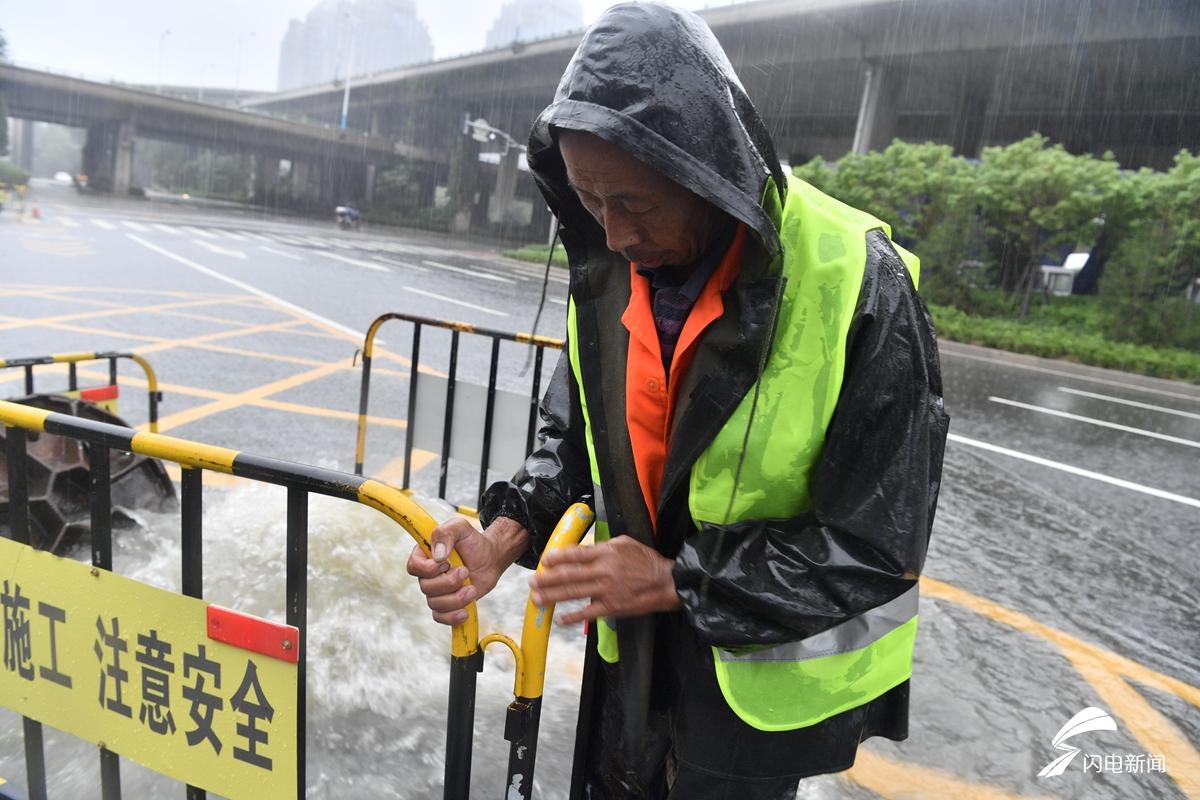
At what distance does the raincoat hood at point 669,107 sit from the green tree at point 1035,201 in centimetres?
1873

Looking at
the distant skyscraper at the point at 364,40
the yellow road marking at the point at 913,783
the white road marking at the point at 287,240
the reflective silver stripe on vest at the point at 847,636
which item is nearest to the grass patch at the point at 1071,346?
the yellow road marking at the point at 913,783

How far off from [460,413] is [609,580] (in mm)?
3388

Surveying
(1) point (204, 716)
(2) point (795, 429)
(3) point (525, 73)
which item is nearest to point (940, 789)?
(2) point (795, 429)

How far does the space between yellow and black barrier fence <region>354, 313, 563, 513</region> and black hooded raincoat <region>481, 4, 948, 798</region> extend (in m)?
2.95

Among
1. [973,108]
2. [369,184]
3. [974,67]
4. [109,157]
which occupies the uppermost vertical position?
[974,67]

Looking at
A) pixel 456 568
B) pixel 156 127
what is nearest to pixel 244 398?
pixel 456 568

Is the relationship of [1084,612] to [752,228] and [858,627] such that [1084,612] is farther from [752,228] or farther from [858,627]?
[752,228]

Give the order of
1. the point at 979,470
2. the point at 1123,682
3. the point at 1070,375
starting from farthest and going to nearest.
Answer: the point at 1070,375, the point at 979,470, the point at 1123,682

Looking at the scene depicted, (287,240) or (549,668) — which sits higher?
(287,240)

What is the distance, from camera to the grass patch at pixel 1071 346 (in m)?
14.5

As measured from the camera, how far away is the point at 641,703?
1409 mm

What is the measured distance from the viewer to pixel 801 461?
3.72 feet

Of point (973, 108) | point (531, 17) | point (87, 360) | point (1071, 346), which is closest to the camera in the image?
point (87, 360)

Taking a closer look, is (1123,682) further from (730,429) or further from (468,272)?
(468,272)
